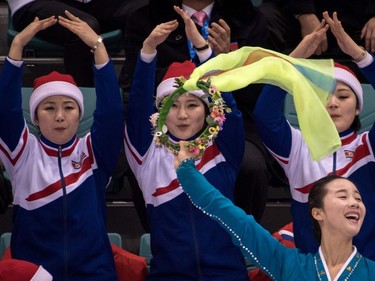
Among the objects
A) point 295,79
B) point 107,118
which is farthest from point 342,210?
point 107,118

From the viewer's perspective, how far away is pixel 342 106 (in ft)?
17.5

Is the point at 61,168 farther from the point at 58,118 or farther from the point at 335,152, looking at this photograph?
the point at 335,152

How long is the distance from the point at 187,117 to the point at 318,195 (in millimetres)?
815

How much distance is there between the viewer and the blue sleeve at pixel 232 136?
17.4 feet

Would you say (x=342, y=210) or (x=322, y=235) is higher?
(x=342, y=210)

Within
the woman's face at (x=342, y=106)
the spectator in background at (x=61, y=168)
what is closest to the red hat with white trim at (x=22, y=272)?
the spectator in background at (x=61, y=168)

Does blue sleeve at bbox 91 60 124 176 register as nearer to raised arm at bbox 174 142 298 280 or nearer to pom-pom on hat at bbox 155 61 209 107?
pom-pom on hat at bbox 155 61 209 107

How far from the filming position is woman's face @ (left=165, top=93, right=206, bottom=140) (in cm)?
532

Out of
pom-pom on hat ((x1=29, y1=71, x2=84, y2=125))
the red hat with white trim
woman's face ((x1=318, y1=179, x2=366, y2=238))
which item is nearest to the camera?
woman's face ((x1=318, y1=179, x2=366, y2=238))

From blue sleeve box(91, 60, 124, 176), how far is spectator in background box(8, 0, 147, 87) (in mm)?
1063

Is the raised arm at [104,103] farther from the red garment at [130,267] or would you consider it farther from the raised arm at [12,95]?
the red garment at [130,267]

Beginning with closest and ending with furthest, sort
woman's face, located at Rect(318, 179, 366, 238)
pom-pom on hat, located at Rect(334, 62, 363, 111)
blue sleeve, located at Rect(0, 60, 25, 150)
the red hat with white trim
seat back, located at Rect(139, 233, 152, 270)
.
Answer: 1. woman's face, located at Rect(318, 179, 366, 238)
2. the red hat with white trim
3. blue sleeve, located at Rect(0, 60, 25, 150)
4. pom-pom on hat, located at Rect(334, 62, 363, 111)
5. seat back, located at Rect(139, 233, 152, 270)

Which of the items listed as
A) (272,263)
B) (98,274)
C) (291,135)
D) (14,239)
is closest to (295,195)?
(291,135)

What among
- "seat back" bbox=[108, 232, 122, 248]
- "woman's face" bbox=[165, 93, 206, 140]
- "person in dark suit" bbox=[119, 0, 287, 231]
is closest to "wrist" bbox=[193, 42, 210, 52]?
"woman's face" bbox=[165, 93, 206, 140]
